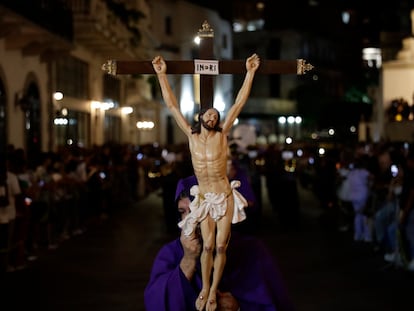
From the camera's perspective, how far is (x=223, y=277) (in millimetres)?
5430

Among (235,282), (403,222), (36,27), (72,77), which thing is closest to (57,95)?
(72,77)

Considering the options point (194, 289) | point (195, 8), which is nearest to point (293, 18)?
point (195, 8)

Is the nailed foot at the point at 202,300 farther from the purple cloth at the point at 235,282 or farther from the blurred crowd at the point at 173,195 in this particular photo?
the blurred crowd at the point at 173,195

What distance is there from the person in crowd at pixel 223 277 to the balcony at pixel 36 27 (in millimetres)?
14230

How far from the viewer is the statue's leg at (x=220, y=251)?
5.15 metres

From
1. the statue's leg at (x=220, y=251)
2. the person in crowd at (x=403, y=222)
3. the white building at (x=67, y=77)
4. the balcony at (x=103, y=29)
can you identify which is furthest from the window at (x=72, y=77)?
the statue's leg at (x=220, y=251)

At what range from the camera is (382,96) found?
118 feet

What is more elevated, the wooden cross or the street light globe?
the street light globe

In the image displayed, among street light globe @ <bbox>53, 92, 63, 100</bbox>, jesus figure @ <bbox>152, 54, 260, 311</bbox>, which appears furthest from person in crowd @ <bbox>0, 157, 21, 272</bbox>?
street light globe @ <bbox>53, 92, 63, 100</bbox>

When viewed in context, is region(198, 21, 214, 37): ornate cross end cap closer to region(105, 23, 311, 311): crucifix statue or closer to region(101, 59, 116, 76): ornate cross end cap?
region(105, 23, 311, 311): crucifix statue

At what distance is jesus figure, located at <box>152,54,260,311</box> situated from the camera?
16.9ft

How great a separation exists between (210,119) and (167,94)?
1.39 feet

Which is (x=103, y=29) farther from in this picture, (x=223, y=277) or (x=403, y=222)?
(x=223, y=277)

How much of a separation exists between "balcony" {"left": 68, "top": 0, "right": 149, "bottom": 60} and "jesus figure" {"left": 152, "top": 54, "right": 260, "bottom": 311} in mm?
23704
